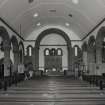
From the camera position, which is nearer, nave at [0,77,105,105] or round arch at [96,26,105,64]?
nave at [0,77,105,105]

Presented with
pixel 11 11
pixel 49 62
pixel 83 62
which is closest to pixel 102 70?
pixel 83 62

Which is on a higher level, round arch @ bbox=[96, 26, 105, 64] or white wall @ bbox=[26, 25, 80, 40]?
white wall @ bbox=[26, 25, 80, 40]

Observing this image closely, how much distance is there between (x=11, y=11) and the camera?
20.1 m

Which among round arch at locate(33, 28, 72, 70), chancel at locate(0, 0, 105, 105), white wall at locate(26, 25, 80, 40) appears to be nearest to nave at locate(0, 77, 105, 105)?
chancel at locate(0, 0, 105, 105)

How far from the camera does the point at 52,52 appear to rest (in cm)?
3809

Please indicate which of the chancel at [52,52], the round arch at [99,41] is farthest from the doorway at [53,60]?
the round arch at [99,41]

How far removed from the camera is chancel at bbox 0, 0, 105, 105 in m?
12.9

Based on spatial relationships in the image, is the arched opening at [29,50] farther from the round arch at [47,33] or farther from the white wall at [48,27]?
the white wall at [48,27]

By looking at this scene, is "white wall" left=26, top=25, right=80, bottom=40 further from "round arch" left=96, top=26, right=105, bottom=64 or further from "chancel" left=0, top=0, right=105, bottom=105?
"round arch" left=96, top=26, right=105, bottom=64

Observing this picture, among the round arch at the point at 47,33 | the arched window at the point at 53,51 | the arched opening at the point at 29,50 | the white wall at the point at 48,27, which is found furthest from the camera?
the arched window at the point at 53,51

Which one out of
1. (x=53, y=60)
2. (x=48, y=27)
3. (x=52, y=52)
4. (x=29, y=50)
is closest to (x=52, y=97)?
(x=29, y=50)

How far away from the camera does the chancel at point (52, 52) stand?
12.9 meters

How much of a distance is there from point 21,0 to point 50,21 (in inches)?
568

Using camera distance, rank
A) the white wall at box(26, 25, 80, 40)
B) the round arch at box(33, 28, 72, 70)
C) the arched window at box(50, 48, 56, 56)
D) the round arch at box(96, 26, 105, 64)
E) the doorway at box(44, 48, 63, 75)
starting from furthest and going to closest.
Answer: the arched window at box(50, 48, 56, 56), the doorway at box(44, 48, 63, 75), the white wall at box(26, 25, 80, 40), the round arch at box(33, 28, 72, 70), the round arch at box(96, 26, 105, 64)
